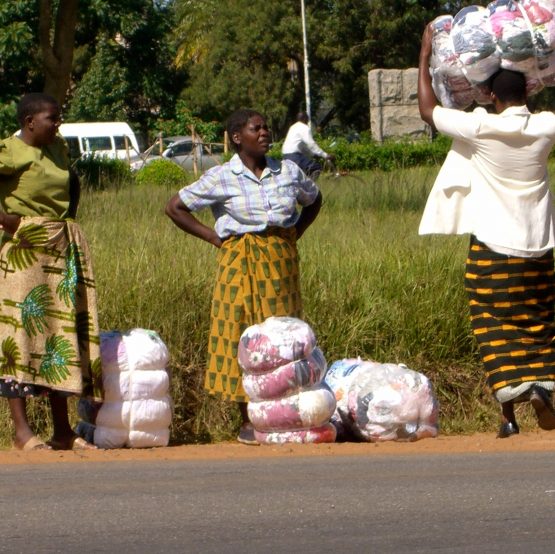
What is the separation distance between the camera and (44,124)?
6.47 m

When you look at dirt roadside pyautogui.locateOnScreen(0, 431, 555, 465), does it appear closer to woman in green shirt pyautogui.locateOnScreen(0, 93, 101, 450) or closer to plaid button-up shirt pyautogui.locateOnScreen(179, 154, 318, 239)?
woman in green shirt pyautogui.locateOnScreen(0, 93, 101, 450)

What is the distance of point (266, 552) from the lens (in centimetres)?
438

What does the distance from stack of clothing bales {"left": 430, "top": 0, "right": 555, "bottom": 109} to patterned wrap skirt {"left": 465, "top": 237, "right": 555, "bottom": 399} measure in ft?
2.83

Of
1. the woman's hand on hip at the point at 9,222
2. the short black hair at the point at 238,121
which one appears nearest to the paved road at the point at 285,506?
the woman's hand on hip at the point at 9,222

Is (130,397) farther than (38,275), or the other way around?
(130,397)

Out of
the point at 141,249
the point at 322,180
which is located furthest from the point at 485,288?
the point at 322,180

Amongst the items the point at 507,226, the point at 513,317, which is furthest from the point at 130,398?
the point at 507,226

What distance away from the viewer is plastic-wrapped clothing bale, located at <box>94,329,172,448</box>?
262 inches

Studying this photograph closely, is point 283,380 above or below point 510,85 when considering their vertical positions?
below

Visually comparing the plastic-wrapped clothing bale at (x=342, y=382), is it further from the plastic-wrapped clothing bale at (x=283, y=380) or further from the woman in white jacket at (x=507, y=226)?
the woman in white jacket at (x=507, y=226)

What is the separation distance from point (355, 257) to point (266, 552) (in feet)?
16.1

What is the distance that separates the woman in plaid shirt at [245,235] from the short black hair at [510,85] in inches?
48.1

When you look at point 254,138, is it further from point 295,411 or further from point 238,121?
point 295,411

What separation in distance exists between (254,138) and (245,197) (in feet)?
1.12
